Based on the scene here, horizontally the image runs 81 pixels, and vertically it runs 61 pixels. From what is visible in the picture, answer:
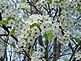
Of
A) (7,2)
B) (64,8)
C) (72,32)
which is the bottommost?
(72,32)

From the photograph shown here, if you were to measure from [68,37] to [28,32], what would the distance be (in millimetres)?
487

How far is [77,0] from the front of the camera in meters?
2.20

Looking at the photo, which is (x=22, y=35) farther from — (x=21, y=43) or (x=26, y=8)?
(x=26, y=8)

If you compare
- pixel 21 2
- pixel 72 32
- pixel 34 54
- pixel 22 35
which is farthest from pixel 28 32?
pixel 21 2

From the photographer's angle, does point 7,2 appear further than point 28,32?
Yes

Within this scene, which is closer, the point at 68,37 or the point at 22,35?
the point at 22,35

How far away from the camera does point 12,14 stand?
194cm

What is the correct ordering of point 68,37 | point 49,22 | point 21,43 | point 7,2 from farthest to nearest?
1. point 7,2
2. point 68,37
3. point 21,43
4. point 49,22

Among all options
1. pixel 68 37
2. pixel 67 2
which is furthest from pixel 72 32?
pixel 67 2

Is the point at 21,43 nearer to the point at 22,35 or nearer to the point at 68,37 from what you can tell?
the point at 22,35

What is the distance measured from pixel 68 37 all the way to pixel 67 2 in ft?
1.09

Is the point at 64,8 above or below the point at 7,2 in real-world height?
below

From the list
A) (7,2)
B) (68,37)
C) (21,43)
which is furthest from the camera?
(7,2)

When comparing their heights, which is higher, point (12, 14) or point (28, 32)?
point (12, 14)
